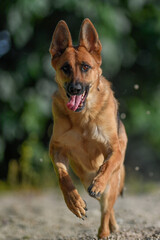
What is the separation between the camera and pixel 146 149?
443 inches

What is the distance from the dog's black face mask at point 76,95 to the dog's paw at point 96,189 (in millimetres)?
737

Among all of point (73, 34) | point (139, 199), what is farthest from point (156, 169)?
point (73, 34)

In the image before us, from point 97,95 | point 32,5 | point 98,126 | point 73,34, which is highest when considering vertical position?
point 32,5

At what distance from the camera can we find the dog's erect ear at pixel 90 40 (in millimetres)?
4305

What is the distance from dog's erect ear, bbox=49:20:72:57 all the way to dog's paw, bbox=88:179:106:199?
1.45 meters

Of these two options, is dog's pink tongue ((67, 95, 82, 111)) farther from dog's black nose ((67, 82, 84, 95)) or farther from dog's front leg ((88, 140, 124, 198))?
dog's front leg ((88, 140, 124, 198))

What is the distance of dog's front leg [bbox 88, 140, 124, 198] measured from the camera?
153 inches

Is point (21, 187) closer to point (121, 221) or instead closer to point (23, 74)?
point (23, 74)

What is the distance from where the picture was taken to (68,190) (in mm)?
4023

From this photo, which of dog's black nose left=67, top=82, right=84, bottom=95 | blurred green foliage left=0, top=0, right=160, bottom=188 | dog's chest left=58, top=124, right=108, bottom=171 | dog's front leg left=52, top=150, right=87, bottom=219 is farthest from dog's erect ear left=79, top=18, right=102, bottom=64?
blurred green foliage left=0, top=0, right=160, bottom=188

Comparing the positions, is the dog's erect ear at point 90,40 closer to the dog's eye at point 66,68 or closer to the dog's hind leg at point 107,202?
the dog's eye at point 66,68

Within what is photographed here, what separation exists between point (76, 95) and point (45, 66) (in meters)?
4.75

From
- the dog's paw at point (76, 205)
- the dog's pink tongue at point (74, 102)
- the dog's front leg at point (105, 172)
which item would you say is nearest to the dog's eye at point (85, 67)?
the dog's pink tongue at point (74, 102)

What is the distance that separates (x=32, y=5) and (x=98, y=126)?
4676 millimetres
